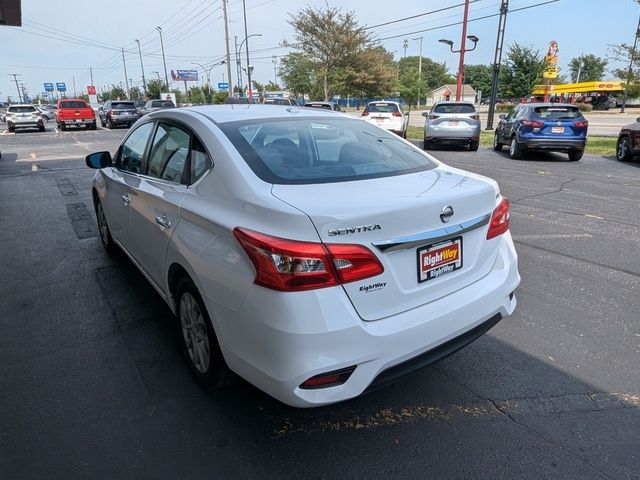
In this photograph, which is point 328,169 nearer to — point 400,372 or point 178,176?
point 178,176

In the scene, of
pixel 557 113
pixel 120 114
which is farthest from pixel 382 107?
pixel 120 114

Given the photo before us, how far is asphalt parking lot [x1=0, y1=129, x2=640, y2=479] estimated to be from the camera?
2.31 m

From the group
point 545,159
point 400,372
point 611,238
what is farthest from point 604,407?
point 545,159

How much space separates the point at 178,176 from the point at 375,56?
1597 inches

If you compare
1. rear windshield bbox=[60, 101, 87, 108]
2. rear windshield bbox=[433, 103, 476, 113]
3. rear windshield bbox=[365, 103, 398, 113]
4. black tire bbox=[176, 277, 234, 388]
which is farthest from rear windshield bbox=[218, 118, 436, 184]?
rear windshield bbox=[60, 101, 87, 108]

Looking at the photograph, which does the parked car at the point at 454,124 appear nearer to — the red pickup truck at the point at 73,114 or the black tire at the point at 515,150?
the black tire at the point at 515,150

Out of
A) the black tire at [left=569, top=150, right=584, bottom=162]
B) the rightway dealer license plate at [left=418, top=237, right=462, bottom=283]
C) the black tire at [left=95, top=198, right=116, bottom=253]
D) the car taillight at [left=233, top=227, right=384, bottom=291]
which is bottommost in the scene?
the black tire at [left=569, top=150, right=584, bottom=162]

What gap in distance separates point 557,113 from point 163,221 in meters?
12.9

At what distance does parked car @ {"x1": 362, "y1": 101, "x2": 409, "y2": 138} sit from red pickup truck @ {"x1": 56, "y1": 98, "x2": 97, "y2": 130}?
1934 cm

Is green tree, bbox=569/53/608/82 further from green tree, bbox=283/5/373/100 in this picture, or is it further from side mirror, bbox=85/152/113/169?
side mirror, bbox=85/152/113/169

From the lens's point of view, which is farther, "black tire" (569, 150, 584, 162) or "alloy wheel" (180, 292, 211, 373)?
"black tire" (569, 150, 584, 162)

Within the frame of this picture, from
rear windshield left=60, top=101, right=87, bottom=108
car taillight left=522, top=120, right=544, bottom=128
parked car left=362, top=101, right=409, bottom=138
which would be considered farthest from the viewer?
rear windshield left=60, top=101, right=87, bottom=108

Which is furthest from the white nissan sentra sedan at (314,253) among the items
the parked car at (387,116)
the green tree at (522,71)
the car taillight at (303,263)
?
the green tree at (522,71)

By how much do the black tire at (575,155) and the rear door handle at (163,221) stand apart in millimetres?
13090
